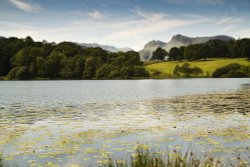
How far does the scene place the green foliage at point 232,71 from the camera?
152250 millimetres

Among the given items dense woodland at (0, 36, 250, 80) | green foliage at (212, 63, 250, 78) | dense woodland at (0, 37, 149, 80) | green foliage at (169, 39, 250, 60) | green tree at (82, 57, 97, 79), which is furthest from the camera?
green foliage at (169, 39, 250, 60)

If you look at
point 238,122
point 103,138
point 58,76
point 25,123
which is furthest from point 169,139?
point 58,76

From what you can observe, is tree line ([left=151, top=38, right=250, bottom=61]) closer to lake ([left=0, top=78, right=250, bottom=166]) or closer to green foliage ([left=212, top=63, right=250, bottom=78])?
green foliage ([left=212, top=63, right=250, bottom=78])

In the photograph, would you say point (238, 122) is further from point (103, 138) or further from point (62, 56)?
point (62, 56)

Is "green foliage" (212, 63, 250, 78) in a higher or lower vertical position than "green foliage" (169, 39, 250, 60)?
lower

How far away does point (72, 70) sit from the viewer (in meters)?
167

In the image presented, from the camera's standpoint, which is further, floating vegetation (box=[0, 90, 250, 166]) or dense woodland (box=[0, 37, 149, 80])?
dense woodland (box=[0, 37, 149, 80])

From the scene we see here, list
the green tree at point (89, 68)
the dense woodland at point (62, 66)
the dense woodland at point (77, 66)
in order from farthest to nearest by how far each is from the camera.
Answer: the green tree at point (89, 68) < the dense woodland at point (62, 66) < the dense woodland at point (77, 66)

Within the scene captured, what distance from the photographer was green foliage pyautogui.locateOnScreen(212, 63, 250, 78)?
152250 millimetres

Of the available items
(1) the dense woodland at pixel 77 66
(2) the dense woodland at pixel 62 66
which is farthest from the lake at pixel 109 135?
(2) the dense woodland at pixel 62 66

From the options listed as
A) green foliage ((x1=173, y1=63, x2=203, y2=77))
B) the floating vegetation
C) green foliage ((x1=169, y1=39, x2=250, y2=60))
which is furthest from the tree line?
the floating vegetation

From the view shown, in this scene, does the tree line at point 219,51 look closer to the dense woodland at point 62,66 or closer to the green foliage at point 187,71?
the green foliage at point 187,71

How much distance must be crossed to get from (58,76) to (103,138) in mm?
151865

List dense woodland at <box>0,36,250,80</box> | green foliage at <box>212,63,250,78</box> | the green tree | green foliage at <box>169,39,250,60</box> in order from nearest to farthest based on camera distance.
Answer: green foliage at <box>212,63,250,78</box> → dense woodland at <box>0,36,250,80</box> → the green tree → green foliage at <box>169,39,250,60</box>
